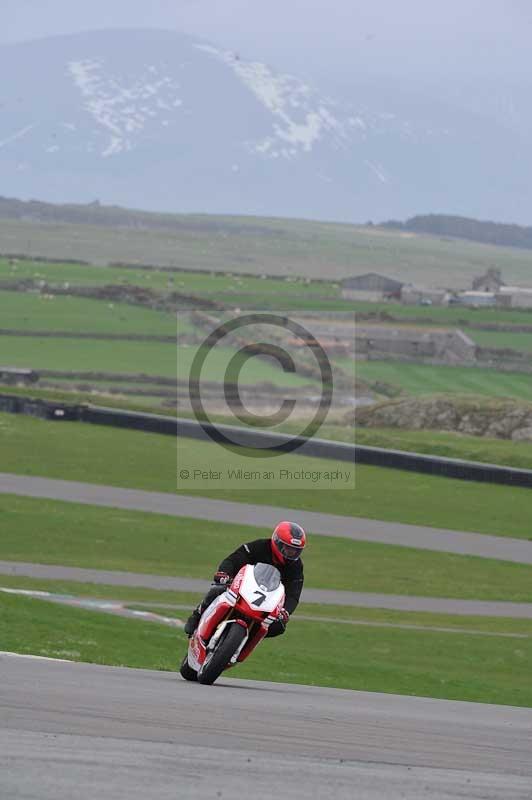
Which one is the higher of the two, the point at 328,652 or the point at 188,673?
the point at 188,673

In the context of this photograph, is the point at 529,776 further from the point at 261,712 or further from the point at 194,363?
the point at 194,363

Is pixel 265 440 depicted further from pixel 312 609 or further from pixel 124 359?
pixel 124 359

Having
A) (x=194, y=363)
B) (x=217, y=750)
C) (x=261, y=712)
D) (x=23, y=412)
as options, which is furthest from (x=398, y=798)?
(x=194, y=363)

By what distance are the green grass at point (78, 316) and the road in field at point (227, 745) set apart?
94131mm

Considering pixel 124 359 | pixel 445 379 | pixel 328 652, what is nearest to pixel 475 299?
pixel 445 379

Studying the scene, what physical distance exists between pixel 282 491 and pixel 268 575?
2718cm

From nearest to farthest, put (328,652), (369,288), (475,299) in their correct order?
1. (328,652)
2. (369,288)
3. (475,299)

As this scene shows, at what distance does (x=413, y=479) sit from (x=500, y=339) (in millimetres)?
78373

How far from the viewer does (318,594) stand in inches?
1080

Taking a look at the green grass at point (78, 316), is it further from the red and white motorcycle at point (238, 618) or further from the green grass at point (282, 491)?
the red and white motorcycle at point (238, 618)

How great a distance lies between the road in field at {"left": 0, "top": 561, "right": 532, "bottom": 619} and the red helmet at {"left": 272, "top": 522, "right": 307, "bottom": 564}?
522 inches

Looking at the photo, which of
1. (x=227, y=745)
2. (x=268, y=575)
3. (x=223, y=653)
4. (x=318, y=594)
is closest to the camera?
(x=227, y=745)

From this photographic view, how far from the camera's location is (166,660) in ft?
60.5

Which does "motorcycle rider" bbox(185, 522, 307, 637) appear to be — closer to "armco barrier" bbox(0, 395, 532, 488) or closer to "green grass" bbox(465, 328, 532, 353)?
"armco barrier" bbox(0, 395, 532, 488)
